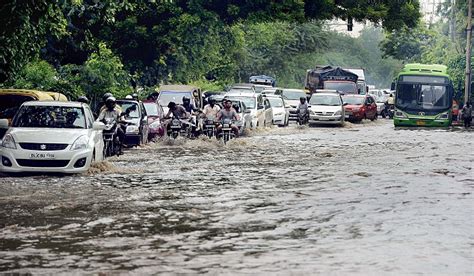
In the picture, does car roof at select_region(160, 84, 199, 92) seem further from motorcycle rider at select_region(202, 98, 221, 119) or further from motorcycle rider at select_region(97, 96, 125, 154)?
motorcycle rider at select_region(97, 96, 125, 154)

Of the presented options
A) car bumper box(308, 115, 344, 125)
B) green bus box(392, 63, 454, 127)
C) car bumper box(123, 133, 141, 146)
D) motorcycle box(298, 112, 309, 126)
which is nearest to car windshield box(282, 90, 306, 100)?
motorcycle box(298, 112, 309, 126)

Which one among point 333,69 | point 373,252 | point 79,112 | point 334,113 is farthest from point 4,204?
point 333,69

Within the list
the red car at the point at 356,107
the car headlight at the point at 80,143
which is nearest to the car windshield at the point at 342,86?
the red car at the point at 356,107

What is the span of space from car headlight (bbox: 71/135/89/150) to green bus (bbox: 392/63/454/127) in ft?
90.1

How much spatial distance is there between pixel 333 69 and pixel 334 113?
2050cm

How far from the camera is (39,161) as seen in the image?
62.5 ft

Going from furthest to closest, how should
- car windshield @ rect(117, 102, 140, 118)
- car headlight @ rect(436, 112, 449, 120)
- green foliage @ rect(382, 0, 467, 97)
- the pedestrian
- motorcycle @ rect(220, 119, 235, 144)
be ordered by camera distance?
green foliage @ rect(382, 0, 467, 97) → the pedestrian → car headlight @ rect(436, 112, 449, 120) → motorcycle @ rect(220, 119, 235, 144) → car windshield @ rect(117, 102, 140, 118)

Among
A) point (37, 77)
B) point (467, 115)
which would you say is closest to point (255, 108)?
point (37, 77)

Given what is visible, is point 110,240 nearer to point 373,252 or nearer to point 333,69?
point 373,252

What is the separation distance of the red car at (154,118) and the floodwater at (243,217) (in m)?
4.47

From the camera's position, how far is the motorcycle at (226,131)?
3177 cm

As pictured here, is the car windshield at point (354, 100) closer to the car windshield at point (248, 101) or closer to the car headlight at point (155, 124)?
the car windshield at point (248, 101)

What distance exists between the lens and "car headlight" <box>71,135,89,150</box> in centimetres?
1936

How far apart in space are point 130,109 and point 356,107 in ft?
78.2
